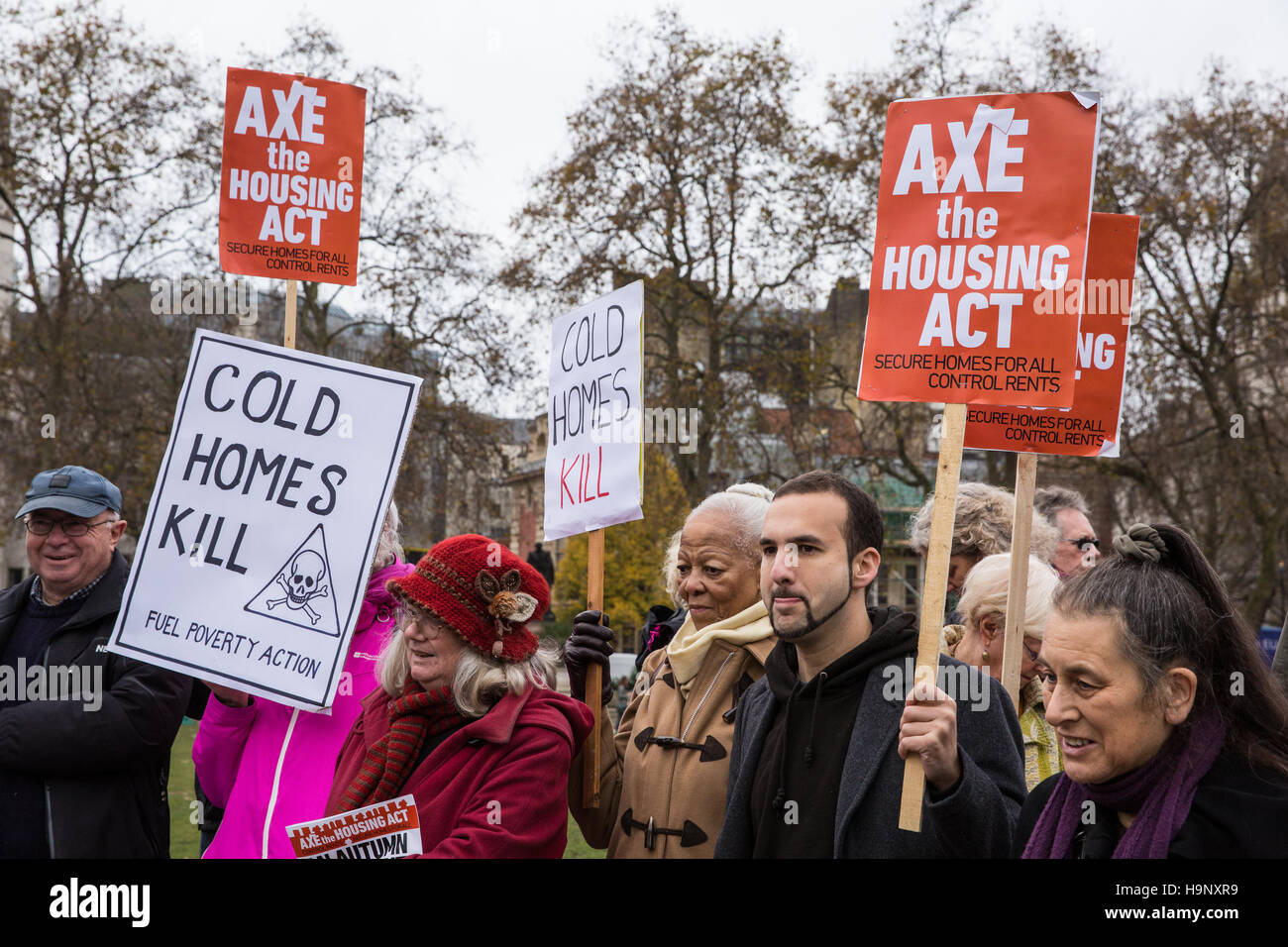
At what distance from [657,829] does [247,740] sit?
1437 mm

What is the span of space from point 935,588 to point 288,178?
400 cm

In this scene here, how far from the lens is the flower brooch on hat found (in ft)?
12.5

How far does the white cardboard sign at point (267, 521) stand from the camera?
13.5 feet

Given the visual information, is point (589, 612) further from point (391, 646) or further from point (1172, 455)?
point (1172, 455)

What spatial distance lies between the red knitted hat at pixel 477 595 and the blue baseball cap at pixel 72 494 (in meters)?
1.37

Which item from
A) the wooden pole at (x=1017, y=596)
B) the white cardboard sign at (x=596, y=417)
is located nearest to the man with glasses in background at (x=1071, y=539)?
the wooden pole at (x=1017, y=596)

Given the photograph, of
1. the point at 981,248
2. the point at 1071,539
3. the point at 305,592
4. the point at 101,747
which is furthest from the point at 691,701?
the point at 1071,539

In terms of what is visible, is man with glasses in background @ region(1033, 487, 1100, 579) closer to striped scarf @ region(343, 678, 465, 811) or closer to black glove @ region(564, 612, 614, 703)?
black glove @ region(564, 612, 614, 703)

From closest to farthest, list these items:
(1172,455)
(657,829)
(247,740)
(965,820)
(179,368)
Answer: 1. (965,820)
2. (657,829)
3. (247,740)
4. (1172,455)
5. (179,368)

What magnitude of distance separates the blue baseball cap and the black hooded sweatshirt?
8.23 feet

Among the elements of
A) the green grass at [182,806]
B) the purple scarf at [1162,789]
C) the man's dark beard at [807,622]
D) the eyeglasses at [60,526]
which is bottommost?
the green grass at [182,806]

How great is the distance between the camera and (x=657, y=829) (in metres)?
3.87

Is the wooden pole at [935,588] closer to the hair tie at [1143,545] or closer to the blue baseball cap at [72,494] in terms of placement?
the hair tie at [1143,545]
